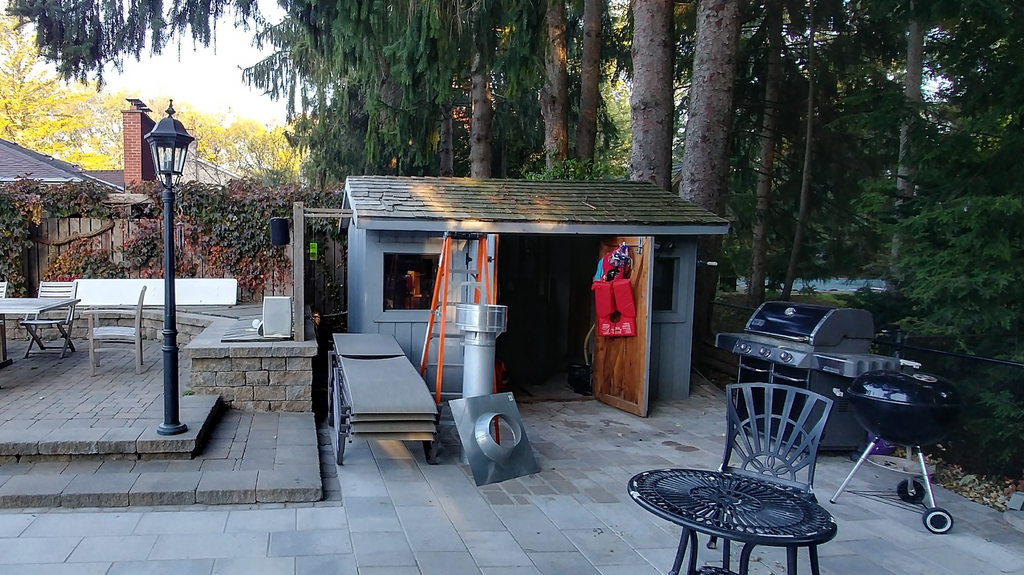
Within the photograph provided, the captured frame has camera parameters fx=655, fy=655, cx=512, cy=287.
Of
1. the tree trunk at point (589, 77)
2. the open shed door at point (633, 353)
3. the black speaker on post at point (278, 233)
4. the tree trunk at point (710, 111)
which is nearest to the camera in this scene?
the open shed door at point (633, 353)

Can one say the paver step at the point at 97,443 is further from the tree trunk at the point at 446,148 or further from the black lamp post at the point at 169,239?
the tree trunk at the point at 446,148

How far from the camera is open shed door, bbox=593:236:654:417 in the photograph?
20.2 ft

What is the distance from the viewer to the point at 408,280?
6.34 m

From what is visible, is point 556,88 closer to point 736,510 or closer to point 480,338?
point 480,338

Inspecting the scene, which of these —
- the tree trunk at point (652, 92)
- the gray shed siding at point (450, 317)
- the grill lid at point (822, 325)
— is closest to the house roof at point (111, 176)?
the gray shed siding at point (450, 317)

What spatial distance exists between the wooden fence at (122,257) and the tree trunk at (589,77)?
4087mm

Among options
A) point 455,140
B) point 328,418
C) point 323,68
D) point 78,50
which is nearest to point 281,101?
point 323,68

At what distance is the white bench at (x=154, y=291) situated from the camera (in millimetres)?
8422

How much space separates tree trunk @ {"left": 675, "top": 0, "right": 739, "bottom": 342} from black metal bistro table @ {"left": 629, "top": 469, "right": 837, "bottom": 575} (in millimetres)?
5272

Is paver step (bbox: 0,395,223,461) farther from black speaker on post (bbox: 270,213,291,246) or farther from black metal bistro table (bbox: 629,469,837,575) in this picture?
black metal bistro table (bbox: 629,469,837,575)

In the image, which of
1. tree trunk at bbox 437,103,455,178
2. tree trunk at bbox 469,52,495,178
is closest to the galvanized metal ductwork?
tree trunk at bbox 469,52,495,178

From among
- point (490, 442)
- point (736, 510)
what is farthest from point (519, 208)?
point (736, 510)

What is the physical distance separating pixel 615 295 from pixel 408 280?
203 cm

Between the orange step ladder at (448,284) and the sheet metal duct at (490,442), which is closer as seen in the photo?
the sheet metal duct at (490,442)
